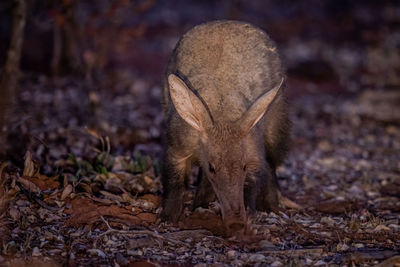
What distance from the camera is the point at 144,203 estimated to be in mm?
6152

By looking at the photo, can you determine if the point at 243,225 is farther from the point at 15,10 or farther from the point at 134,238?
the point at 15,10

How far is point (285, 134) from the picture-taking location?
7.05 meters

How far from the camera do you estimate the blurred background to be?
8.53 m

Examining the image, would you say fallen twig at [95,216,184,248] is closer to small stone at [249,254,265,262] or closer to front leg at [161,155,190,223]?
small stone at [249,254,265,262]

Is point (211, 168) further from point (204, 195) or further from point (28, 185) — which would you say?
point (28, 185)

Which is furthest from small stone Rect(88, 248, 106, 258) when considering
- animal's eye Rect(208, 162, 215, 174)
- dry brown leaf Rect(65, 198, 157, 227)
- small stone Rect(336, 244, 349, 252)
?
small stone Rect(336, 244, 349, 252)

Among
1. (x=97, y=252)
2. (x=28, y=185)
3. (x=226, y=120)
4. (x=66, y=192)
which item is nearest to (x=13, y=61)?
(x=28, y=185)

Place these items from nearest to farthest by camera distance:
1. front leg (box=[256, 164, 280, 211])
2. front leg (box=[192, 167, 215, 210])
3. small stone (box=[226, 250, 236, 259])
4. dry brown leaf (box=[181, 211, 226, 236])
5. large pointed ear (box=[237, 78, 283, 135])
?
small stone (box=[226, 250, 236, 259]), large pointed ear (box=[237, 78, 283, 135]), dry brown leaf (box=[181, 211, 226, 236]), front leg (box=[192, 167, 215, 210]), front leg (box=[256, 164, 280, 211])

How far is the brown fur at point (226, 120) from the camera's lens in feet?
17.9

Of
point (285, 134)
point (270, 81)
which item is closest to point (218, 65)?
point (270, 81)

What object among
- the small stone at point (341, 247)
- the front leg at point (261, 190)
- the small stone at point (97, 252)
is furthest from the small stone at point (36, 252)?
the small stone at point (341, 247)

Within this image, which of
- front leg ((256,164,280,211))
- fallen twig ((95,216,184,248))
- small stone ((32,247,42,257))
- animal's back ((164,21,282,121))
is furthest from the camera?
front leg ((256,164,280,211))

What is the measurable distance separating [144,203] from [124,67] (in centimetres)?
892

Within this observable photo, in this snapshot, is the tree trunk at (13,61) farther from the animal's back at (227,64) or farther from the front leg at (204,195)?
the front leg at (204,195)
